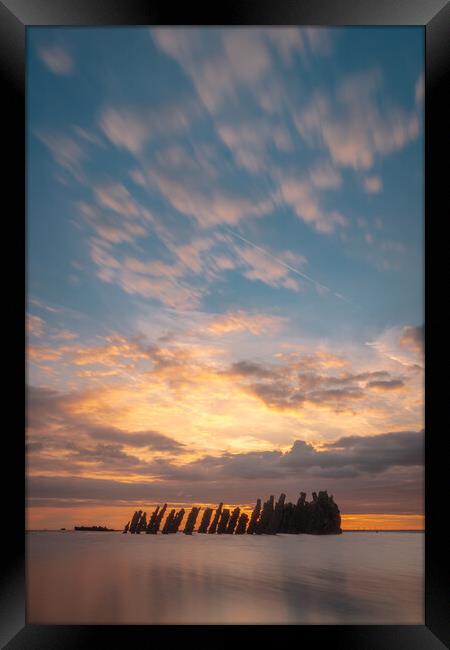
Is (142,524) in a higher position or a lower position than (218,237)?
lower

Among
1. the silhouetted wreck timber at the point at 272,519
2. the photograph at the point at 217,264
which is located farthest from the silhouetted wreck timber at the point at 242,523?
the photograph at the point at 217,264

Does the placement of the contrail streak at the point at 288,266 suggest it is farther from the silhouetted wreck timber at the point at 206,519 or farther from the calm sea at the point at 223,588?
the silhouetted wreck timber at the point at 206,519

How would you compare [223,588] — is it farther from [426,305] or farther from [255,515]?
[255,515]

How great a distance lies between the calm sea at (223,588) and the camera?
12.8ft

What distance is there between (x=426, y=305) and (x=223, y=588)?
3.93 m

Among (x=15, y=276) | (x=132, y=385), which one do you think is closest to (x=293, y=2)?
(x=15, y=276)

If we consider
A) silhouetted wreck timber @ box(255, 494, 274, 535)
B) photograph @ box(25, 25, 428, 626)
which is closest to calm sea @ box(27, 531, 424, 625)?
photograph @ box(25, 25, 428, 626)

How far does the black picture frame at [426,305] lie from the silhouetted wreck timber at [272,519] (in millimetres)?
8191

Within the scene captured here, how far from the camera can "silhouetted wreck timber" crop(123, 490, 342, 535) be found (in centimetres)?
990

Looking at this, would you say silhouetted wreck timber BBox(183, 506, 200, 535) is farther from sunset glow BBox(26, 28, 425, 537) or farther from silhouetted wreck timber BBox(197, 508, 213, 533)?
sunset glow BBox(26, 28, 425, 537)

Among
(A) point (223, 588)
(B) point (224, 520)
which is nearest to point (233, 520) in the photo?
(B) point (224, 520)

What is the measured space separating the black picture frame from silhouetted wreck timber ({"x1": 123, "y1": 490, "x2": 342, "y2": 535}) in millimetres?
8191

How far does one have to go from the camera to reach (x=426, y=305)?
1908 millimetres

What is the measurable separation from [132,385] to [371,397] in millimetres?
2192
